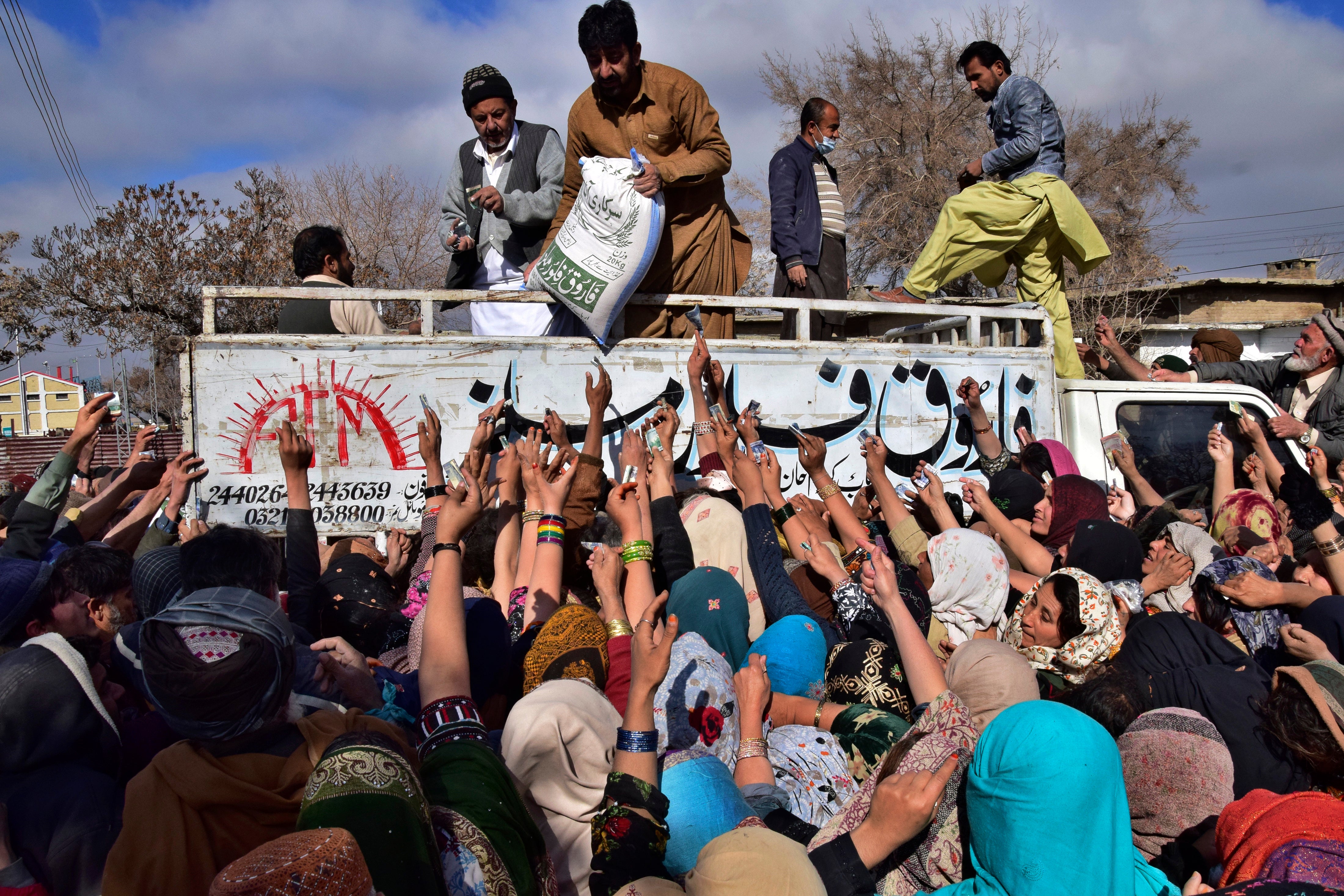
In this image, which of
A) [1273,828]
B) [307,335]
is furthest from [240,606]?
[307,335]

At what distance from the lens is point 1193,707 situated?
2656 millimetres

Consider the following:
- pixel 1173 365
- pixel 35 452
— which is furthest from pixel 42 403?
pixel 1173 365

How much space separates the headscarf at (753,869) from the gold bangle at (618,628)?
120 centimetres

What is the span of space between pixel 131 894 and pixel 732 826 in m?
1.25

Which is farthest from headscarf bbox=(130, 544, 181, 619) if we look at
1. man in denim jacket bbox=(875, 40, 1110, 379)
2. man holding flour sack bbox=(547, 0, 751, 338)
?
man in denim jacket bbox=(875, 40, 1110, 379)

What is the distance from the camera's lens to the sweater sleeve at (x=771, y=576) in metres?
3.43

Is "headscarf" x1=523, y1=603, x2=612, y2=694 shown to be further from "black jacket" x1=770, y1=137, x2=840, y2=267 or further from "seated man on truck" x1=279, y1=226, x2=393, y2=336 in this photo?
"black jacket" x1=770, y1=137, x2=840, y2=267

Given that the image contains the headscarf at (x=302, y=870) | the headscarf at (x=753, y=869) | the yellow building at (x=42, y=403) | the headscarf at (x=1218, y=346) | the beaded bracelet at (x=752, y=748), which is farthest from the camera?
the yellow building at (x=42, y=403)

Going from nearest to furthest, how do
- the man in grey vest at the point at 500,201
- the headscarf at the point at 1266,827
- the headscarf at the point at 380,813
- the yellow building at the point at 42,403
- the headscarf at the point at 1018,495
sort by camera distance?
the headscarf at the point at 380,813, the headscarf at the point at 1266,827, the headscarf at the point at 1018,495, the man in grey vest at the point at 500,201, the yellow building at the point at 42,403

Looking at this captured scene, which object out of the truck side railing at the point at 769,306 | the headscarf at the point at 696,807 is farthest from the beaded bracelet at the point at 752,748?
the truck side railing at the point at 769,306

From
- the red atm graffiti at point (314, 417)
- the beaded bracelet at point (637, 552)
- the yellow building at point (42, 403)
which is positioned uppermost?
the yellow building at point (42, 403)

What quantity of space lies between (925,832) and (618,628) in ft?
3.75

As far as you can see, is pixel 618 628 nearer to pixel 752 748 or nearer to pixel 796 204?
pixel 752 748

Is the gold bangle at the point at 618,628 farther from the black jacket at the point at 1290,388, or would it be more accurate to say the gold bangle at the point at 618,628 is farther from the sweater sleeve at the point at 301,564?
the black jacket at the point at 1290,388
